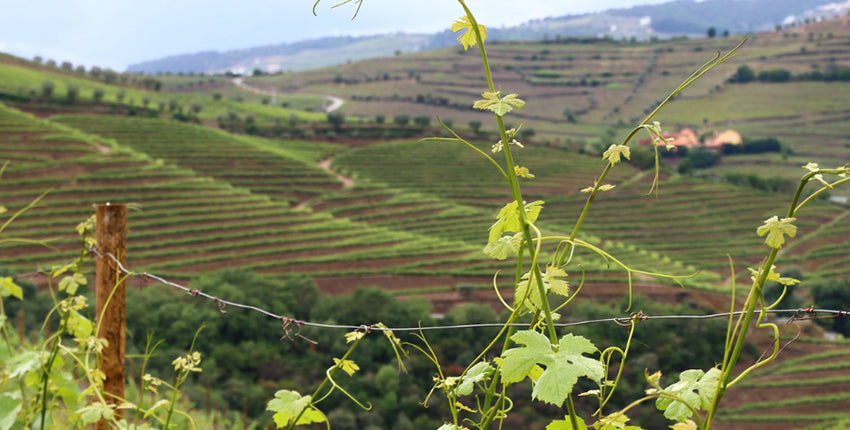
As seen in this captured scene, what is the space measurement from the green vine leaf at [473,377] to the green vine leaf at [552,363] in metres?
0.15

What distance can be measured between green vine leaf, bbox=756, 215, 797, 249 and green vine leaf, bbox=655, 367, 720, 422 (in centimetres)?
20

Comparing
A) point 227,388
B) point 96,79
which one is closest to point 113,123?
point 96,79

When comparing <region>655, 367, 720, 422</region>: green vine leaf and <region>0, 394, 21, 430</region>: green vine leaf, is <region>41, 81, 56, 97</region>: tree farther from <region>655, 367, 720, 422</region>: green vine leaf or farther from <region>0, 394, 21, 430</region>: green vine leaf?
<region>655, 367, 720, 422</region>: green vine leaf

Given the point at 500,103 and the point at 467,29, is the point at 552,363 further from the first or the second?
the point at 467,29

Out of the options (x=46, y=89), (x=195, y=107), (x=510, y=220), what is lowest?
(x=510, y=220)

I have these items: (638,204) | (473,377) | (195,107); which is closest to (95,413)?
(473,377)

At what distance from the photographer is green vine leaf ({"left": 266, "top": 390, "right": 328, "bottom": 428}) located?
1.02m

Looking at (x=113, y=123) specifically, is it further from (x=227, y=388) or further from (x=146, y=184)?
(x=227, y=388)

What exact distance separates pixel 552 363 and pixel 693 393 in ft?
0.73

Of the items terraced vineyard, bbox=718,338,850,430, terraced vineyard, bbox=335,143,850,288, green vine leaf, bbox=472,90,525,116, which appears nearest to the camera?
green vine leaf, bbox=472,90,525,116

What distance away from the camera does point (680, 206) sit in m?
37.1

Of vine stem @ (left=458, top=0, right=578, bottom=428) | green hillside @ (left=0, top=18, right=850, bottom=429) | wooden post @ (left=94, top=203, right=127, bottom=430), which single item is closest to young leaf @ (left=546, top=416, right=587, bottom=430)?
vine stem @ (left=458, top=0, right=578, bottom=428)

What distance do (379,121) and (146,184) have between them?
20.6 m

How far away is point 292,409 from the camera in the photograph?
102 centimetres
